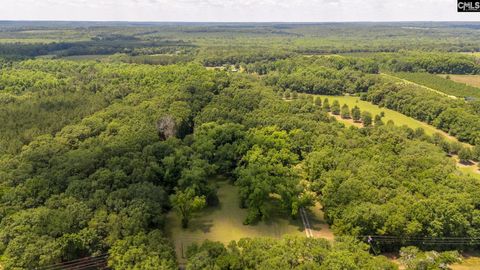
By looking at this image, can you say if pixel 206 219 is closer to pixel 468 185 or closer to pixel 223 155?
pixel 223 155

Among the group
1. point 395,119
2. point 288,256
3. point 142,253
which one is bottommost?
point 288,256

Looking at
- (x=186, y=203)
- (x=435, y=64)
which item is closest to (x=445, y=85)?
(x=435, y=64)

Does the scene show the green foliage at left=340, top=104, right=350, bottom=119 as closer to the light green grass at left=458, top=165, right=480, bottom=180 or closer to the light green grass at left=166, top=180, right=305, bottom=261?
the light green grass at left=458, top=165, right=480, bottom=180

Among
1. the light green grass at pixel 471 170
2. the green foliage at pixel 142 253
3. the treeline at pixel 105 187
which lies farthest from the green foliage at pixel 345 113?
the green foliage at pixel 142 253

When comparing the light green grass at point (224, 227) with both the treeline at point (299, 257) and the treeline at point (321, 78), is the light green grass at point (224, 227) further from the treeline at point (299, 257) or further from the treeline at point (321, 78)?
the treeline at point (321, 78)

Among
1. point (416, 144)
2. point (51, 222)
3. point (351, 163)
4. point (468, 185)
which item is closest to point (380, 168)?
point (351, 163)

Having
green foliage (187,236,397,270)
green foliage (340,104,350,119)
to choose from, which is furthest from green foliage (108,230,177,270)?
green foliage (340,104,350,119)

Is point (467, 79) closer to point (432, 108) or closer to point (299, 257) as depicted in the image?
point (432, 108)

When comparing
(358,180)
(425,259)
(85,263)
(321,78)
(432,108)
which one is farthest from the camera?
(321,78)
